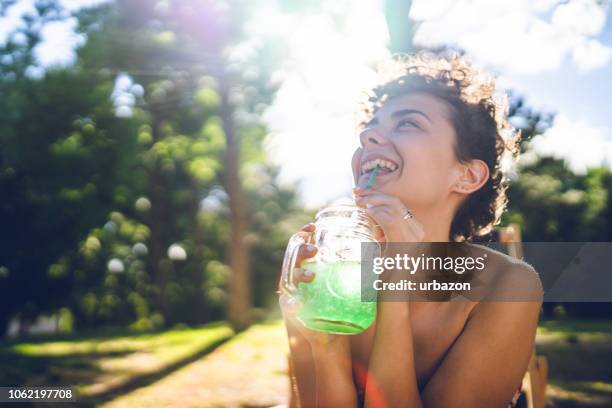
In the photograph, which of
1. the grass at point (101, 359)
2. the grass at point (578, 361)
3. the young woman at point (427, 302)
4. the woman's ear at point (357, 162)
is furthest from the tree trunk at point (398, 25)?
the grass at point (101, 359)

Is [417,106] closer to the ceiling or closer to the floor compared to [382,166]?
closer to the ceiling

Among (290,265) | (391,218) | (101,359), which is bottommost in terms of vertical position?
(101,359)

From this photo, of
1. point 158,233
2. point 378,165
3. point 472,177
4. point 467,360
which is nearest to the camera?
point 467,360

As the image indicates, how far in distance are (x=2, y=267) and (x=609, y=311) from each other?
566 inches

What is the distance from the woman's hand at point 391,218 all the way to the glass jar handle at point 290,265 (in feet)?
0.80

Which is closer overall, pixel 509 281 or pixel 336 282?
pixel 336 282

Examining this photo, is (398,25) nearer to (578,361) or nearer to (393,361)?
(393,361)

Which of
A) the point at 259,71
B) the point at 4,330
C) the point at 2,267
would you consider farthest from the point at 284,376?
the point at 4,330

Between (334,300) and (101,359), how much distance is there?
8591 mm

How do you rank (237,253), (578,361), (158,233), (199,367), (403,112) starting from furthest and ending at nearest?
(158,233)
(237,253)
(199,367)
(578,361)
(403,112)

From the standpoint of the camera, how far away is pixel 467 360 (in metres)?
2.01

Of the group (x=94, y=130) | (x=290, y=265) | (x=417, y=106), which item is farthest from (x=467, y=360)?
(x=94, y=130)

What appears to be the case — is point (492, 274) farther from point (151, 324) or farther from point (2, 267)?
point (151, 324)

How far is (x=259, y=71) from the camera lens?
13.5 meters
